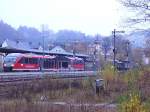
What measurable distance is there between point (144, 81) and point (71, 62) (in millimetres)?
56640

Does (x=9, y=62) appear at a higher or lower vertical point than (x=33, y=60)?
lower

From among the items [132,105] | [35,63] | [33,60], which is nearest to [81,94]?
[132,105]

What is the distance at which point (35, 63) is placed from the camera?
65.9m

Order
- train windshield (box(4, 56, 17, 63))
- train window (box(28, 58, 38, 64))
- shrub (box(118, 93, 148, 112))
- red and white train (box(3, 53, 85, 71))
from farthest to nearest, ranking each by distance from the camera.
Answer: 1. train window (box(28, 58, 38, 64))
2. red and white train (box(3, 53, 85, 71))
3. train windshield (box(4, 56, 17, 63))
4. shrub (box(118, 93, 148, 112))

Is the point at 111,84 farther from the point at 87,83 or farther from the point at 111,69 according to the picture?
the point at 111,69

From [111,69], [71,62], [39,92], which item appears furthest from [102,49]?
[39,92]

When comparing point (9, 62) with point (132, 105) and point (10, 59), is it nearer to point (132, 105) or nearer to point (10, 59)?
point (10, 59)

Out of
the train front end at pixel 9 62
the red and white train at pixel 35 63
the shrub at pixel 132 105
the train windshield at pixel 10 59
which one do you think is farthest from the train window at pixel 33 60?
the shrub at pixel 132 105

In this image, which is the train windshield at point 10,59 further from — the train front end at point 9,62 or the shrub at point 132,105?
the shrub at point 132,105

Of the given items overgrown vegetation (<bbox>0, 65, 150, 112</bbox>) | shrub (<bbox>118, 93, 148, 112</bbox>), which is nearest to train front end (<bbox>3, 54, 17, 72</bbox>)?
overgrown vegetation (<bbox>0, 65, 150, 112</bbox>)

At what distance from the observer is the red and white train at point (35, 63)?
61441 millimetres

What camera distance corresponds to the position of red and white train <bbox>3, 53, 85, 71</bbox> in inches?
2419

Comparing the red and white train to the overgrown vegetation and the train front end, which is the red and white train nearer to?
the train front end

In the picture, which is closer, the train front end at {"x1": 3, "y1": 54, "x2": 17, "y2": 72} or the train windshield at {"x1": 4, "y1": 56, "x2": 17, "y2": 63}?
the train windshield at {"x1": 4, "y1": 56, "x2": 17, "y2": 63}
